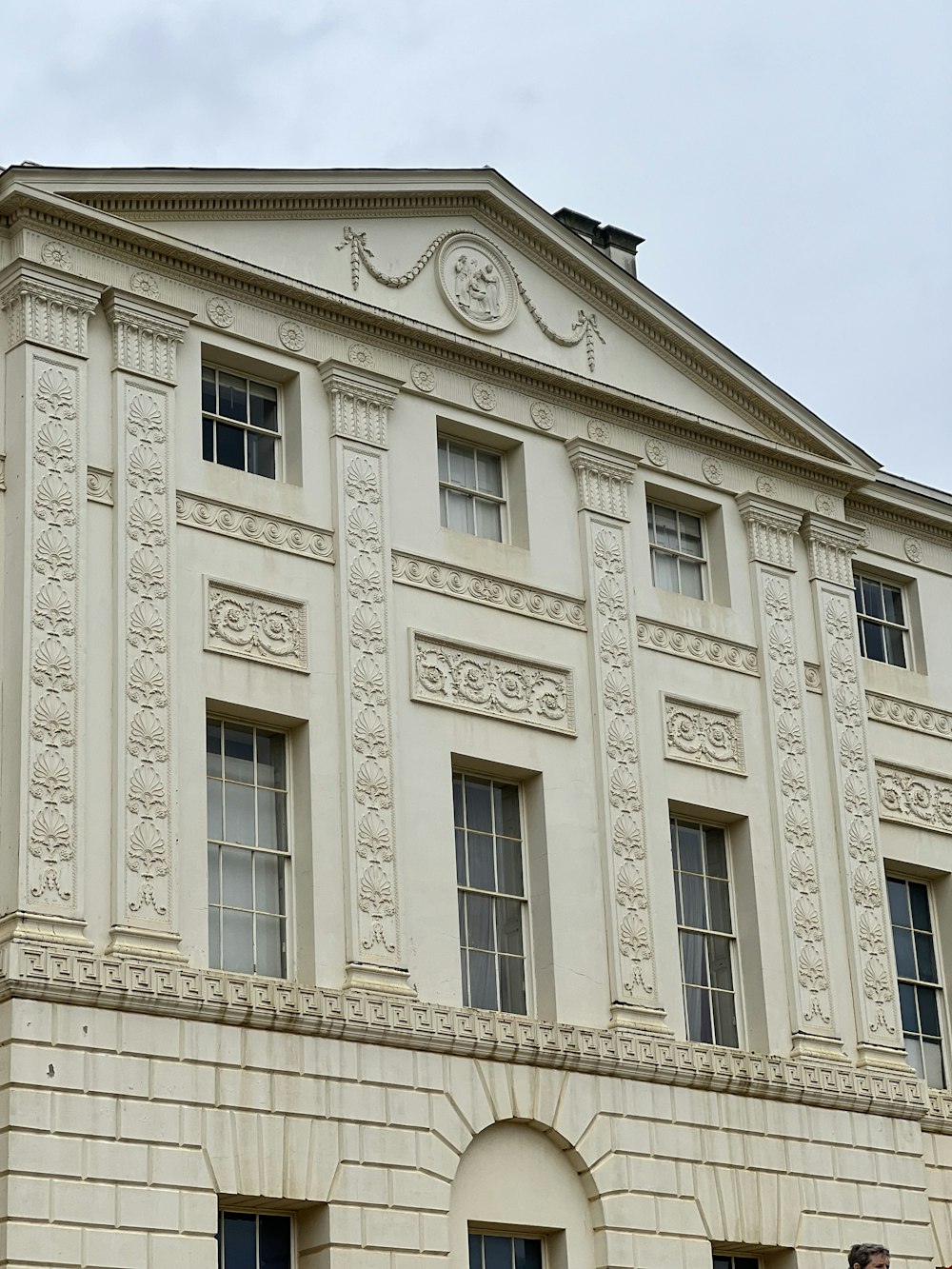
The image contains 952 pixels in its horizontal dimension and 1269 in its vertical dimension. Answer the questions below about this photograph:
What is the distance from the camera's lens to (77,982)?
19.4 meters

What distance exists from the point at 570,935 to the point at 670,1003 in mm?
1477

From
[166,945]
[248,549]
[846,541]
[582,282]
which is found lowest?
[166,945]

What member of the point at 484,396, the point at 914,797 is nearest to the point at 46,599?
the point at 484,396

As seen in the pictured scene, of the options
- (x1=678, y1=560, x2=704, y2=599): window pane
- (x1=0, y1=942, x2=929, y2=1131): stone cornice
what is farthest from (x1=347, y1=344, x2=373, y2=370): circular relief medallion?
(x1=0, y1=942, x2=929, y2=1131): stone cornice

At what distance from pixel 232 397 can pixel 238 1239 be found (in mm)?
8454

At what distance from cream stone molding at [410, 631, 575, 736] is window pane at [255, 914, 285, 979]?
2909mm

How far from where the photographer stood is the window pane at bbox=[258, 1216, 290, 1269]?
807 inches

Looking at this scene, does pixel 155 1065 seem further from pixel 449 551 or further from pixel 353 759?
pixel 449 551

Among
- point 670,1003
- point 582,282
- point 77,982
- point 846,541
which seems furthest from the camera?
point 846,541

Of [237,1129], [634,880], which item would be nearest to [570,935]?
[634,880]

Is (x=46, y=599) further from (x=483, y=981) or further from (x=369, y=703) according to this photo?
(x=483, y=981)

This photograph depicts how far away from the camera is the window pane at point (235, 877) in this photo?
70.4ft

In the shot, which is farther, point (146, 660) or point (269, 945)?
point (269, 945)

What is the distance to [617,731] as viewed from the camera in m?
24.7
